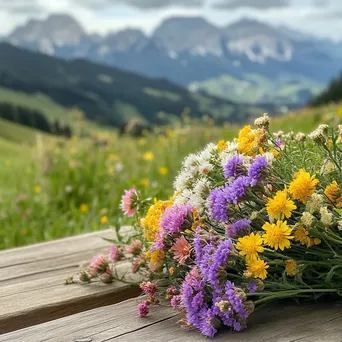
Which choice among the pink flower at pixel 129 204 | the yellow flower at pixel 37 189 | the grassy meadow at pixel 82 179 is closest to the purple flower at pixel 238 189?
the pink flower at pixel 129 204

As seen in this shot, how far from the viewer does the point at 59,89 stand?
15088 cm

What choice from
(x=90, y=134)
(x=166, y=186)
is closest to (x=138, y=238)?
(x=166, y=186)

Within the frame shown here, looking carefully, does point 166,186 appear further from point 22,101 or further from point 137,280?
point 22,101

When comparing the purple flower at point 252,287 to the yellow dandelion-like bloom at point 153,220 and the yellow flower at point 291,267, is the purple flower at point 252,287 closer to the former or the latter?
the yellow flower at point 291,267

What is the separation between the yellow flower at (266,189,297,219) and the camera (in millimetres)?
1210

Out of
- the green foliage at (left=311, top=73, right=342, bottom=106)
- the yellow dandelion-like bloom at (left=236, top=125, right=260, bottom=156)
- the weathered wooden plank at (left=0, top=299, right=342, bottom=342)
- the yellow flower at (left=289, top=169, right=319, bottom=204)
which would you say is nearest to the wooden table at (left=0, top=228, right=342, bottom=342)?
the weathered wooden plank at (left=0, top=299, right=342, bottom=342)

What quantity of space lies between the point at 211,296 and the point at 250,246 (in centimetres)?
19

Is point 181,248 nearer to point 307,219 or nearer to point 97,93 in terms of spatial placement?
point 307,219

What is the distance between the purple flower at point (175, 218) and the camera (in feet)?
4.58

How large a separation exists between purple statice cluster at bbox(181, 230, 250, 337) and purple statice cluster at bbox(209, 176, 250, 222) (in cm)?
7

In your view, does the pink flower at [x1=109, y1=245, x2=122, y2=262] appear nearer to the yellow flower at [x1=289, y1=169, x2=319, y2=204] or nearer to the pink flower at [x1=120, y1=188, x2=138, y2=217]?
the pink flower at [x1=120, y1=188, x2=138, y2=217]

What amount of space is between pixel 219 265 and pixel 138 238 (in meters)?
0.60

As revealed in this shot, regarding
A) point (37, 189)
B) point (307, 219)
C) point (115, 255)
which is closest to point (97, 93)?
point (37, 189)

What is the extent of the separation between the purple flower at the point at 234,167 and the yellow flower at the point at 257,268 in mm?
228
